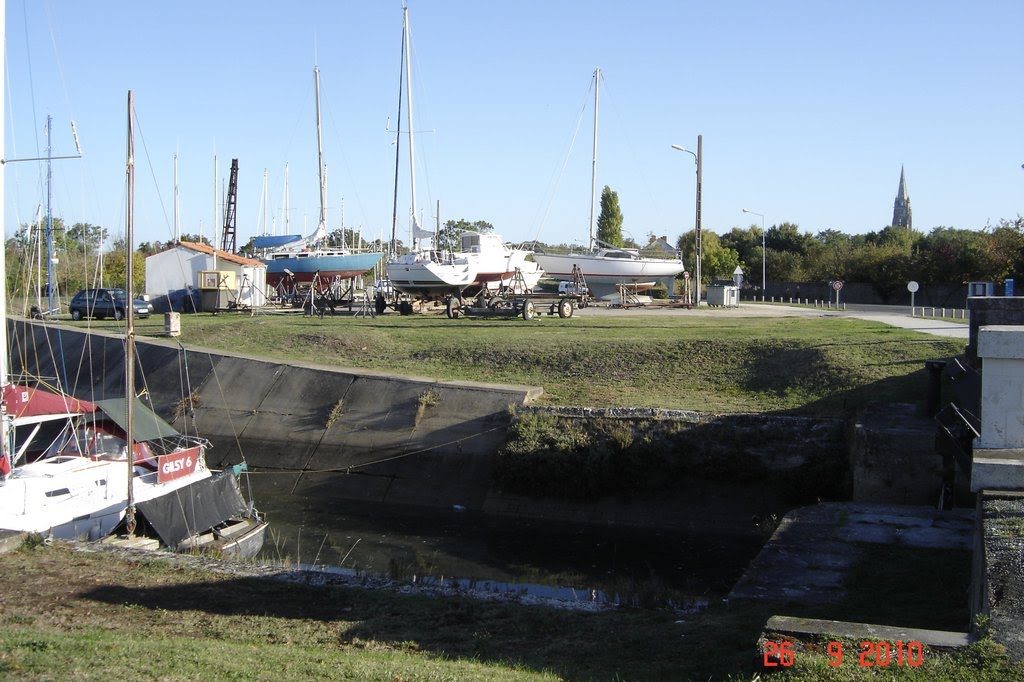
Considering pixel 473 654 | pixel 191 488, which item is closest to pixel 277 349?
pixel 191 488

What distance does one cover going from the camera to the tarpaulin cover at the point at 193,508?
591 inches

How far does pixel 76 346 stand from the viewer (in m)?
34.1

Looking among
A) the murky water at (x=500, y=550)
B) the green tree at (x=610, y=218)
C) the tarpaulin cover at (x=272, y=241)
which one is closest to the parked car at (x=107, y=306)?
the tarpaulin cover at (x=272, y=241)

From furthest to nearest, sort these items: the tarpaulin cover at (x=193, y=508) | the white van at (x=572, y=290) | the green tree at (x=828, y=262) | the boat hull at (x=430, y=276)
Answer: the green tree at (x=828, y=262) < the boat hull at (x=430, y=276) < the white van at (x=572, y=290) < the tarpaulin cover at (x=193, y=508)

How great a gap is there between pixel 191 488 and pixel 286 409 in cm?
898

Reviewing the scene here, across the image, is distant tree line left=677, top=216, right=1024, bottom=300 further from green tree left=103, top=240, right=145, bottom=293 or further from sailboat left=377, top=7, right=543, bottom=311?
green tree left=103, top=240, right=145, bottom=293

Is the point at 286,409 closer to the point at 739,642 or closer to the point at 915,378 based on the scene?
the point at 915,378

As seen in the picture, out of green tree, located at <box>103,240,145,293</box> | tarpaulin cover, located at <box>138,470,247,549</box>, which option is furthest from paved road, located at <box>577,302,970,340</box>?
green tree, located at <box>103,240,145,293</box>

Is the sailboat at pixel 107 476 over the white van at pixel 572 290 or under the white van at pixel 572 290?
under

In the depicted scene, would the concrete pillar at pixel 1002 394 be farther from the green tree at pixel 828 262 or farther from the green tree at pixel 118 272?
the green tree at pixel 828 262

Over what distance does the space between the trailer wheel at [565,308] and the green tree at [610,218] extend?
176ft

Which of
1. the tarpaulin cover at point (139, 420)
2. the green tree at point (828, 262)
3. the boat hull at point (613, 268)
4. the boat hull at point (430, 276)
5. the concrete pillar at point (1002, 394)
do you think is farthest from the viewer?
the green tree at point (828, 262)

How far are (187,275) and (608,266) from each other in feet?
69.1

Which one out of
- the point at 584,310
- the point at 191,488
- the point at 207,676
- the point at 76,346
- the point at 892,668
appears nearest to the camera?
the point at 892,668
